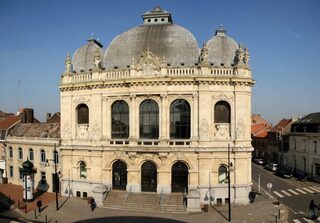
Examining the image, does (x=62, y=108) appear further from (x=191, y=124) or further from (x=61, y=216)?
(x=191, y=124)

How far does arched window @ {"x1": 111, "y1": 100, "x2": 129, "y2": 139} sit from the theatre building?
4.8 inches

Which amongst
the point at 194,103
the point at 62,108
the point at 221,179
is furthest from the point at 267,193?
the point at 62,108

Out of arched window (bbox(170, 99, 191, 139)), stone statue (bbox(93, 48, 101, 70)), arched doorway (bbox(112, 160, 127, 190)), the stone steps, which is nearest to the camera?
the stone steps

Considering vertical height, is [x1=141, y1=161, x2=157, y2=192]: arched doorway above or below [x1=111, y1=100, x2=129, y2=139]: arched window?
below

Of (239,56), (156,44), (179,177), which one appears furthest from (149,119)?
(239,56)

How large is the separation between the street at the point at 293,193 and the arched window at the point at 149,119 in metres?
17.0

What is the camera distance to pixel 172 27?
133ft

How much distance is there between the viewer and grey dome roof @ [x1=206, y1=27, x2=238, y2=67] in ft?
127

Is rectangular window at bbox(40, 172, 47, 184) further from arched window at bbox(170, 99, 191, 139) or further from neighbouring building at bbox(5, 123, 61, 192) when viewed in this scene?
arched window at bbox(170, 99, 191, 139)

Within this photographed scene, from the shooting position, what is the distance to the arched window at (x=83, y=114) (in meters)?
40.0

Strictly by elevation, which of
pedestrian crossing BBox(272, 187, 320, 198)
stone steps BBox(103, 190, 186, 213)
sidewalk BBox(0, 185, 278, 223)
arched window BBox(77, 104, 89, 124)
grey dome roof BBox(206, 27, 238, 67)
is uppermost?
grey dome roof BBox(206, 27, 238, 67)

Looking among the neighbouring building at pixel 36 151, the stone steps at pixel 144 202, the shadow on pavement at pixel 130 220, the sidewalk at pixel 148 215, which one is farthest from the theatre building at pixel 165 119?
the shadow on pavement at pixel 130 220

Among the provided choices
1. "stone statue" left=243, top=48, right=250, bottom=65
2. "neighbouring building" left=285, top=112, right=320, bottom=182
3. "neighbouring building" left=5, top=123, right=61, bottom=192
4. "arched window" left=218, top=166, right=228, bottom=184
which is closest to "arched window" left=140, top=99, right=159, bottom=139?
"arched window" left=218, top=166, right=228, bottom=184

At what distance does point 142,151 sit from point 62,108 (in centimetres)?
1276
